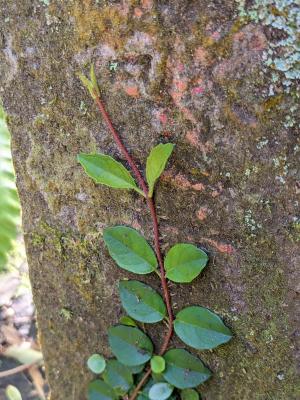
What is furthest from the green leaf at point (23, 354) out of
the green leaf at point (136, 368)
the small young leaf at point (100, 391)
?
the green leaf at point (136, 368)

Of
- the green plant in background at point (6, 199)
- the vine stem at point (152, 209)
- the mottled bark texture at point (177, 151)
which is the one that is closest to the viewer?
the mottled bark texture at point (177, 151)

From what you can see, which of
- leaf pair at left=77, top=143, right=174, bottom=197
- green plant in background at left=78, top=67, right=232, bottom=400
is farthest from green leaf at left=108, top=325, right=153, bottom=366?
leaf pair at left=77, top=143, right=174, bottom=197

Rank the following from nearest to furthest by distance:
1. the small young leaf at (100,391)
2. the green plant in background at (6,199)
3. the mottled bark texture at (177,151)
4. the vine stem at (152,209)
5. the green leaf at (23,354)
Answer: the mottled bark texture at (177,151) → the vine stem at (152,209) → the small young leaf at (100,391) → the green plant in background at (6,199) → the green leaf at (23,354)

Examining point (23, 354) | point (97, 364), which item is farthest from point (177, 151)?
point (23, 354)

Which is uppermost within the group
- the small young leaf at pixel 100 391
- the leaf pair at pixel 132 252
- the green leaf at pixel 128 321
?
the leaf pair at pixel 132 252

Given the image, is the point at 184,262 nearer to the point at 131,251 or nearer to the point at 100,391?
the point at 131,251

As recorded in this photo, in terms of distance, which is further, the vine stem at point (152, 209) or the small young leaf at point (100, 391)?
the small young leaf at point (100, 391)

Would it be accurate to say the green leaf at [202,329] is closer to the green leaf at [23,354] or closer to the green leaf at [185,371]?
the green leaf at [185,371]
